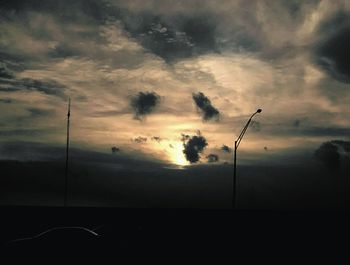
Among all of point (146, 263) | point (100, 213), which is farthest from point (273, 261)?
point (100, 213)

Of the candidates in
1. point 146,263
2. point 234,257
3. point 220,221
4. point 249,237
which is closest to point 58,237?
point 146,263

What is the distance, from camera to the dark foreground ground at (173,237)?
13336 mm

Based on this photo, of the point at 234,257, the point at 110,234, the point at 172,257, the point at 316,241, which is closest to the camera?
the point at 110,234

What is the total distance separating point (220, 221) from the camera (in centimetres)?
3341

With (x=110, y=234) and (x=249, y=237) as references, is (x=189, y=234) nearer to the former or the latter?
(x=249, y=237)

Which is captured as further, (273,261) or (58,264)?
(273,261)

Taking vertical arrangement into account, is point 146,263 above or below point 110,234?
below

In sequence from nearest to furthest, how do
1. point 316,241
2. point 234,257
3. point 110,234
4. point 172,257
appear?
point 110,234 < point 172,257 < point 234,257 < point 316,241

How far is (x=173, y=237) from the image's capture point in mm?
19234

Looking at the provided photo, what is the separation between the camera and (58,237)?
1382 cm

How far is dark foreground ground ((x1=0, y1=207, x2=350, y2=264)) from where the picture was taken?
13.3 metres

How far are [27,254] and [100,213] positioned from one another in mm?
21966

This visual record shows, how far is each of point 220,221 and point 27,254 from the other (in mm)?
21931

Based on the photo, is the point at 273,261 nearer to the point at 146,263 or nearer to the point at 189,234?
the point at 146,263
